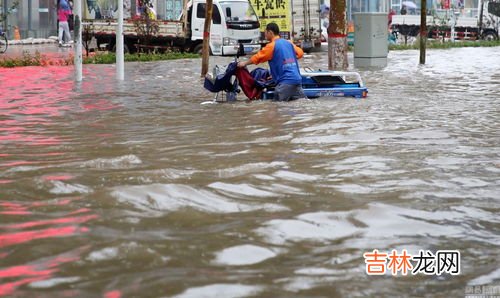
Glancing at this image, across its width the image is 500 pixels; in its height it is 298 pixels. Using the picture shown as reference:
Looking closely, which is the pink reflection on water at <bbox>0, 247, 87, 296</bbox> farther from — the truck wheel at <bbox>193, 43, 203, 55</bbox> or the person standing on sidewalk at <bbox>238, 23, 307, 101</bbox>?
the truck wheel at <bbox>193, 43, 203, 55</bbox>

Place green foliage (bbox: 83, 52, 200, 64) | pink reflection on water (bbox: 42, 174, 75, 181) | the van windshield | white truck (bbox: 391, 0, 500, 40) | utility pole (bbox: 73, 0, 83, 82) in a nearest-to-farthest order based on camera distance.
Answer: pink reflection on water (bbox: 42, 174, 75, 181) < utility pole (bbox: 73, 0, 83, 82) < green foliage (bbox: 83, 52, 200, 64) < the van windshield < white truck (bbox: 391, 0, 500, 40)

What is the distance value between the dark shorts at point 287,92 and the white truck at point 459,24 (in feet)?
117

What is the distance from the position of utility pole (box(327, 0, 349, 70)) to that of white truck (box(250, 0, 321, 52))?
11924 mm

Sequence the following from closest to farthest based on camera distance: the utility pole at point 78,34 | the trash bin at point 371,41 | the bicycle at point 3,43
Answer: the utility pole at point 78,34 → the trash bin at point 371,41 → the bicycle at point 3,43

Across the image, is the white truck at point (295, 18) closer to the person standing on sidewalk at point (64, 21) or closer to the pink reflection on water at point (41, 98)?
the person standing on sidewalk at point (64, 21)

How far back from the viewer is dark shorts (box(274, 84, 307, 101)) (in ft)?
47.2

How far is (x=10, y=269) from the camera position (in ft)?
15.4

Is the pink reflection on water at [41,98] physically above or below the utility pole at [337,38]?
below

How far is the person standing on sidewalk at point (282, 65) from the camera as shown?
1438 cm

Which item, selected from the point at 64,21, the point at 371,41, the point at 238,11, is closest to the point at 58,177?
the point at 371,41

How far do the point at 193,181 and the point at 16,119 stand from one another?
6009 millimetres

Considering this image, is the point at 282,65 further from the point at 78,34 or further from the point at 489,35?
the point at 489,35

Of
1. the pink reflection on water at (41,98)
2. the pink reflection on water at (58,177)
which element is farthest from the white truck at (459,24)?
the pink reflection on water at (58,177)

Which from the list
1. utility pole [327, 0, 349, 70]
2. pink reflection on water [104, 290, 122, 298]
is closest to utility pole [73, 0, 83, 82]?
utility pole [327, 0, 349, 70]
